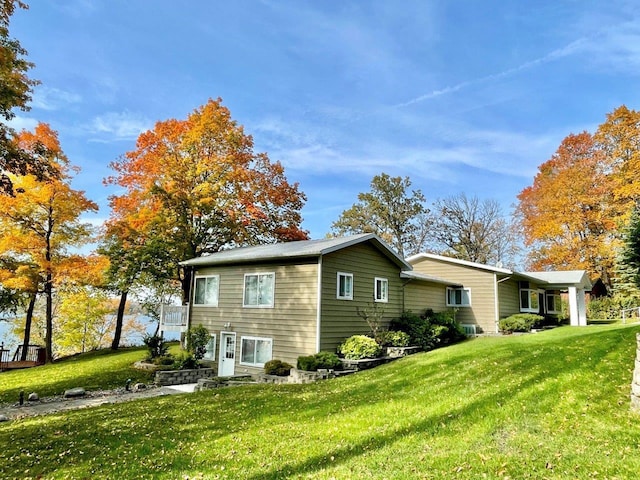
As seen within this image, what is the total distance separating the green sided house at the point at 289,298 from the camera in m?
14.4

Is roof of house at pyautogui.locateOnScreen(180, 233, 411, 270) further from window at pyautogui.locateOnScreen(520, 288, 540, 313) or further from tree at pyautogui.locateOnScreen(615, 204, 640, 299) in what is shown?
tree at pyautogui.locateOnScreen(615, 204, 640, 299)

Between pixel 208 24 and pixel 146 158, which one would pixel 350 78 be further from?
pixel 146 158

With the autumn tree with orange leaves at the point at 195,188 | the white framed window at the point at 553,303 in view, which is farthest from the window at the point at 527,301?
the autumn tree with orange leaves at the point at 195,188

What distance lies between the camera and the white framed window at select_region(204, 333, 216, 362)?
17031mm

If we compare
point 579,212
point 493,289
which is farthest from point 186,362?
point 579,212

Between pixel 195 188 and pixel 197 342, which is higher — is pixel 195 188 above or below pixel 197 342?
above

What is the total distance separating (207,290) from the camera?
1811cm

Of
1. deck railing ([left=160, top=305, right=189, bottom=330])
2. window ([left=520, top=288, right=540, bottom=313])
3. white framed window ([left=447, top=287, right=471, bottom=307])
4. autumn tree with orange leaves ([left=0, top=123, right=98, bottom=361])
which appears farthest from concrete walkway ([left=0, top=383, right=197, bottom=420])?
window ([left=520, top=288, right=540, bottom=313])

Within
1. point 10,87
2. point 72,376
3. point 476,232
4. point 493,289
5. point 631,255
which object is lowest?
point 72,376

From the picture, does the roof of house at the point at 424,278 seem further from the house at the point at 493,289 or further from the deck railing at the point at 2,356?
the deck railing at the point at 2,356

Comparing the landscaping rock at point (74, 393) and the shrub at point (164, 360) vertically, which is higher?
the shrub at point (164, 360)

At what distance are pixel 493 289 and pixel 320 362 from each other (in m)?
13.9

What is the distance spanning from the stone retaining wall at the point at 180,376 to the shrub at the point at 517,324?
50.2ft

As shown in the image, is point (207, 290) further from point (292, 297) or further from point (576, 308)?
point (576, 308)
